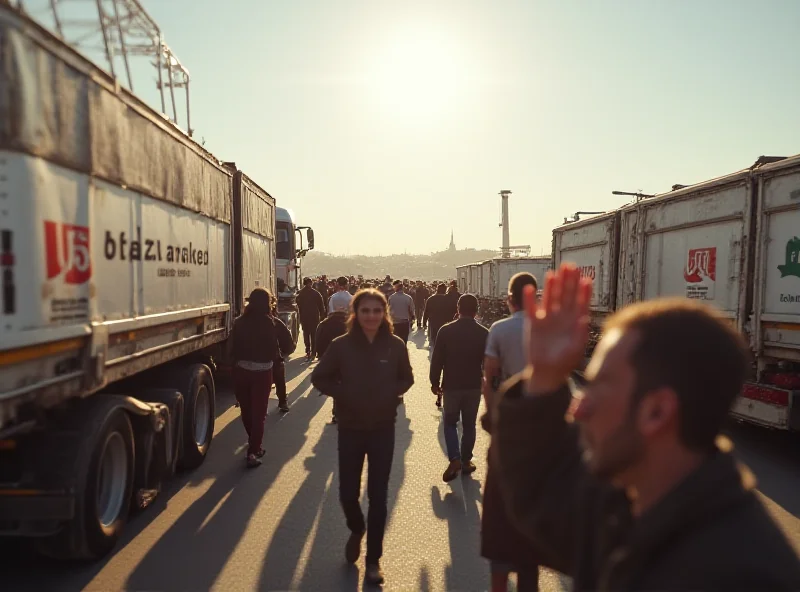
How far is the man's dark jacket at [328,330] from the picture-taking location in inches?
306

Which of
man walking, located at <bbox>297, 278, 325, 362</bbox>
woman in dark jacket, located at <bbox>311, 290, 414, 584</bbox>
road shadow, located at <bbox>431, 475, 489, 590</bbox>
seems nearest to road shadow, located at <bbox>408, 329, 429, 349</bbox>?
man walking, located at <bbox>297, 278, 325, 362</bbox>

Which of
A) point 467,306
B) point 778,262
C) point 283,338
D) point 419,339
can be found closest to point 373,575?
point 467,306

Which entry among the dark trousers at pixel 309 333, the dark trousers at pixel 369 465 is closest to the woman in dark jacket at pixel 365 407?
the dark trousers at pixel 369 465

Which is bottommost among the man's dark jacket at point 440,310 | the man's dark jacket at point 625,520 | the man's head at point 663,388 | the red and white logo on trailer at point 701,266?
the man's dark jacket at point 440,310

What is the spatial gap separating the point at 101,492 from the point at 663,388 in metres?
→ 4.69

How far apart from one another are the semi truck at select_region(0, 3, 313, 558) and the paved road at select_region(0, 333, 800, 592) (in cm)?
27

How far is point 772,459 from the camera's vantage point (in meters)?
7.46

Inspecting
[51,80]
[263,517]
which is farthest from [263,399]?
[51,80]

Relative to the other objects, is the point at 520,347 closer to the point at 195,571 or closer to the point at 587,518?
the point at 195,571

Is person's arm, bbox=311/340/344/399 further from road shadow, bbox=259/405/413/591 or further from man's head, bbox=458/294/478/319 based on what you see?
man's head, bbox=458/294/478/319

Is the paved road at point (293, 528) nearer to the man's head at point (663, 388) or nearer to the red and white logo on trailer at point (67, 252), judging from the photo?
the red and white logo on trailer at point (67, 252)

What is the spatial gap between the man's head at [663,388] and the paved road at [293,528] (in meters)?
3.39

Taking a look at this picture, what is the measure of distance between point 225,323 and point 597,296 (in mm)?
7988

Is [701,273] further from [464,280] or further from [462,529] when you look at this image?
[464,280]
